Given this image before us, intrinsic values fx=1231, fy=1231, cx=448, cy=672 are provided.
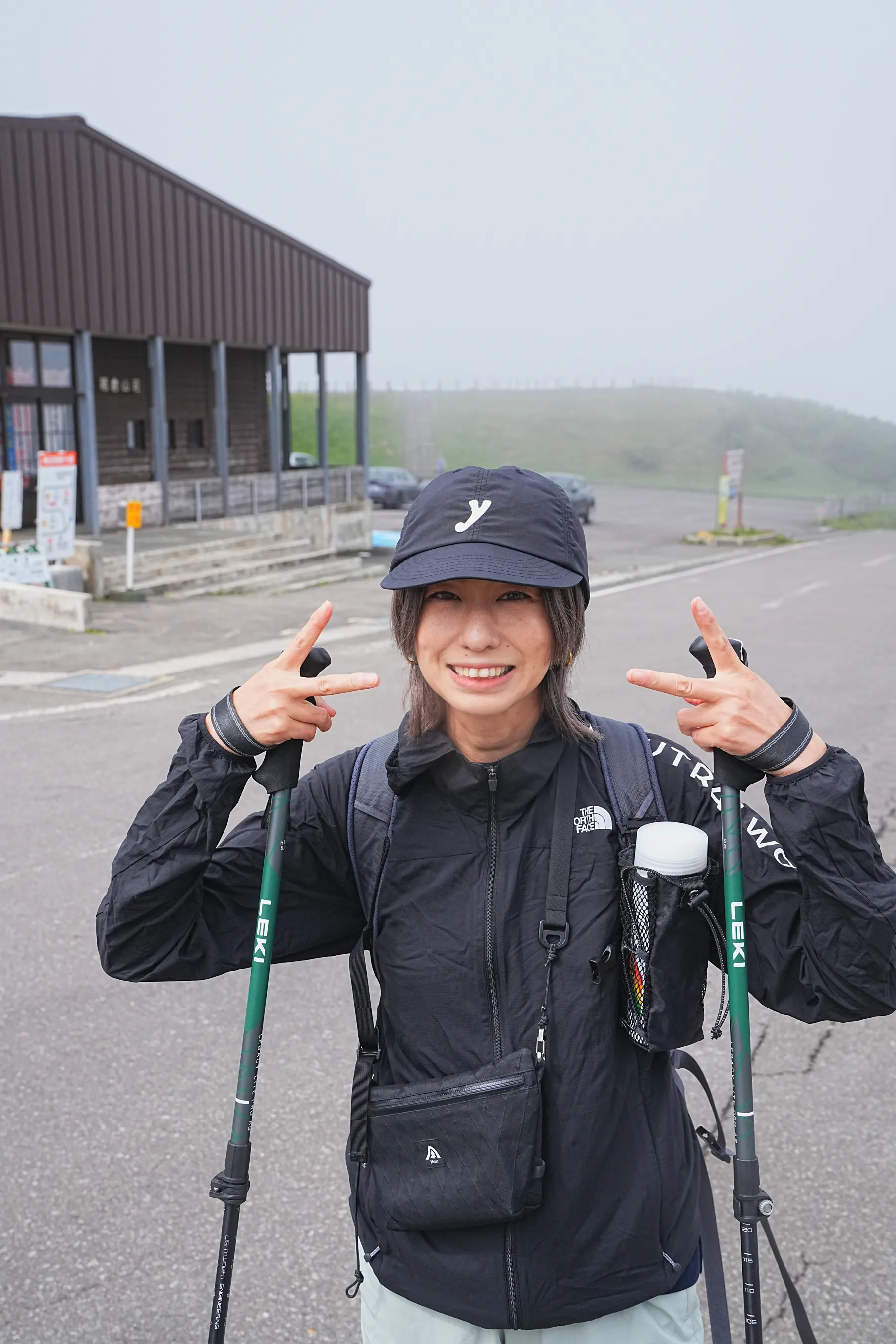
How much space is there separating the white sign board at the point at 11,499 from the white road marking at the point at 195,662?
4.73m

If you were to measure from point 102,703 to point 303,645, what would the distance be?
8552mm

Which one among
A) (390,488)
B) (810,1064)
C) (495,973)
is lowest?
(810,1064)

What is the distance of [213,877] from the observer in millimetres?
2229

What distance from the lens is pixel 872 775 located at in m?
8.08

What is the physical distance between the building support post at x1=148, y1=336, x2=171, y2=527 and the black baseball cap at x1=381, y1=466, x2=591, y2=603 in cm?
2035

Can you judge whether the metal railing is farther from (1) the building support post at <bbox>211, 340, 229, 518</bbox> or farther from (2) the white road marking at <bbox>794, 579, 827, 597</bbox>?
(2) the white road marking at <bbox>794, 579, 827, 597</bbox>

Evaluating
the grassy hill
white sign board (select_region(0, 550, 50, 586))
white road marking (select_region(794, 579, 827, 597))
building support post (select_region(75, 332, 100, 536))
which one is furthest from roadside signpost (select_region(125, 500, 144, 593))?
the grassy hill

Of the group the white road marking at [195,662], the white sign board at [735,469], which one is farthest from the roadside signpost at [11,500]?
the white sign board at [735,469]

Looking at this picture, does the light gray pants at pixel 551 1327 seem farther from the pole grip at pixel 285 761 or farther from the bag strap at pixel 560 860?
the pole grip at pixel 285 761

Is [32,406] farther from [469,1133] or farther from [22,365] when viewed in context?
[469,1133]

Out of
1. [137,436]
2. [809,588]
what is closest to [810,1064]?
[809,588]

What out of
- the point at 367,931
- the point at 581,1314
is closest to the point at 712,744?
the point at 367,931

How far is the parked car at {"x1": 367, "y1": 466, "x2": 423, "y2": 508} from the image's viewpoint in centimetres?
4175

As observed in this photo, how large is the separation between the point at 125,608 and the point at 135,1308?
13527 mm
